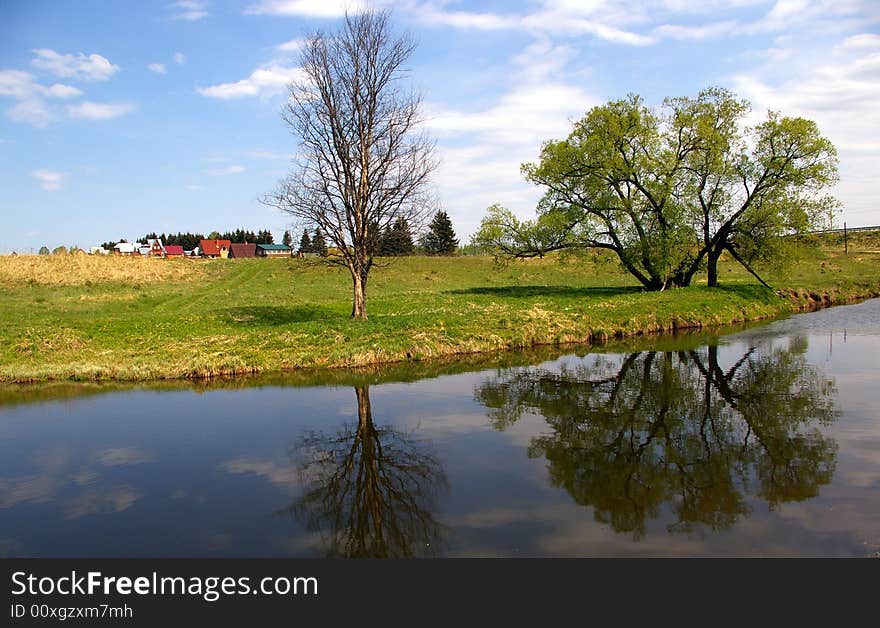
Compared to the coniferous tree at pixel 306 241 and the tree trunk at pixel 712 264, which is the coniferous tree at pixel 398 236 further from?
the tree trunk at pixel 712 264

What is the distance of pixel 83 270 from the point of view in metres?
45.9

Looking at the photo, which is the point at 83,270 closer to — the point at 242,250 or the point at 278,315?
the point at 278,315

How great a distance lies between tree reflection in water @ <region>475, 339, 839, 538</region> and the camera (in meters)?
8.41

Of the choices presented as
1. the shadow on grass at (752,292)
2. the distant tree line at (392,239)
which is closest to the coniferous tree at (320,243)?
the distant tree line at (392,239)

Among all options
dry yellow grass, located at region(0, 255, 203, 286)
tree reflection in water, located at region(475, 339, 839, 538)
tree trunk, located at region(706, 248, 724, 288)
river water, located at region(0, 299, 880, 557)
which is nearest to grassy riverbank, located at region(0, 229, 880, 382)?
dry yellow grass, located at region(0, 255, 203, 286)

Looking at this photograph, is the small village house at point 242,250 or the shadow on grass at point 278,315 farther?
the small village house at point 242,250

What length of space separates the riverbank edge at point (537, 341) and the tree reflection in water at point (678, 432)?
3949mm

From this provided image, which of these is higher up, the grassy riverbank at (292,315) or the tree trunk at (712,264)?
the tree trunk at (712,264)

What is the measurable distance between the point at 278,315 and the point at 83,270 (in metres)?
27.8

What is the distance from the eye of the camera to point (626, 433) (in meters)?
11.5

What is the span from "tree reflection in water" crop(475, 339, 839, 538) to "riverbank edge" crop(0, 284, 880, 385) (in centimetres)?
395

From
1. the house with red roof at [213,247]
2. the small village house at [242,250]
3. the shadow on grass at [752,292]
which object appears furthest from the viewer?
the house with red roof at [213,247]

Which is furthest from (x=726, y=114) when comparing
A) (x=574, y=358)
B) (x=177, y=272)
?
(x=177, y=272)

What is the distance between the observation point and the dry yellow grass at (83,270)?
42844mm
